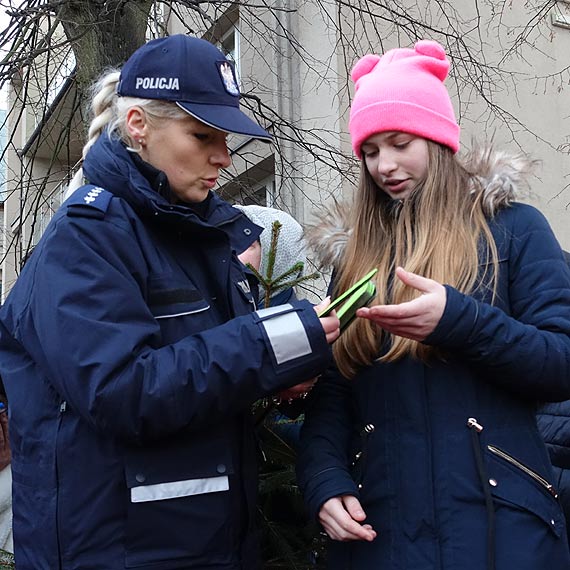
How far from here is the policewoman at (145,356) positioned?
1.49 meters

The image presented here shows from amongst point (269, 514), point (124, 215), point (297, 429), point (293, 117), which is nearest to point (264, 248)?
point (297, 429)

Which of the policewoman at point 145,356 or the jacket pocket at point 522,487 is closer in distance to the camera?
the policewoman at point 145,356

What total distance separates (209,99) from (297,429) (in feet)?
3.69

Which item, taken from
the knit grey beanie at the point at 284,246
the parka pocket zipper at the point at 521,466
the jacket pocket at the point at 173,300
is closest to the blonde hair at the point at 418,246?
the parka pocket zipper at the point at 521,466

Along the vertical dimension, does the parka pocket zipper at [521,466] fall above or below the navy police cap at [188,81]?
below

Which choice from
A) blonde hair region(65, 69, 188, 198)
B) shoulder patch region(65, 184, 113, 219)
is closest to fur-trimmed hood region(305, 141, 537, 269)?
blonde hair region(65, 69, 188, 198)

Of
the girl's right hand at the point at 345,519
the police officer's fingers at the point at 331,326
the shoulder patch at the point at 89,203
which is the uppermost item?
the shoulder patch at the point at 89,203

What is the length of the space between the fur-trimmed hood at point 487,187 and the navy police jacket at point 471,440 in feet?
0.14

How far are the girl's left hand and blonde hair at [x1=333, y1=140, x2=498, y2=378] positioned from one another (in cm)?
15

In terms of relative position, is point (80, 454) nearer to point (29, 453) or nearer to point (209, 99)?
point (29, 453)

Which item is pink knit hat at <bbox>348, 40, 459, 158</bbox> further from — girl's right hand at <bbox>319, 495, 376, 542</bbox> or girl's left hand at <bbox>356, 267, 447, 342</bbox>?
girl's right hand at <bbox>319, 495, 376, 542</bbox>

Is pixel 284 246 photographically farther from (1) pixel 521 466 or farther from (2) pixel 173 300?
(1) pixel 521 466

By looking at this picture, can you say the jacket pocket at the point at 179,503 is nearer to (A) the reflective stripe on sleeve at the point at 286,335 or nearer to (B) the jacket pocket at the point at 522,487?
(A) the reflective stripe on sleeve at the point at 286,335

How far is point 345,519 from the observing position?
5.49ft
